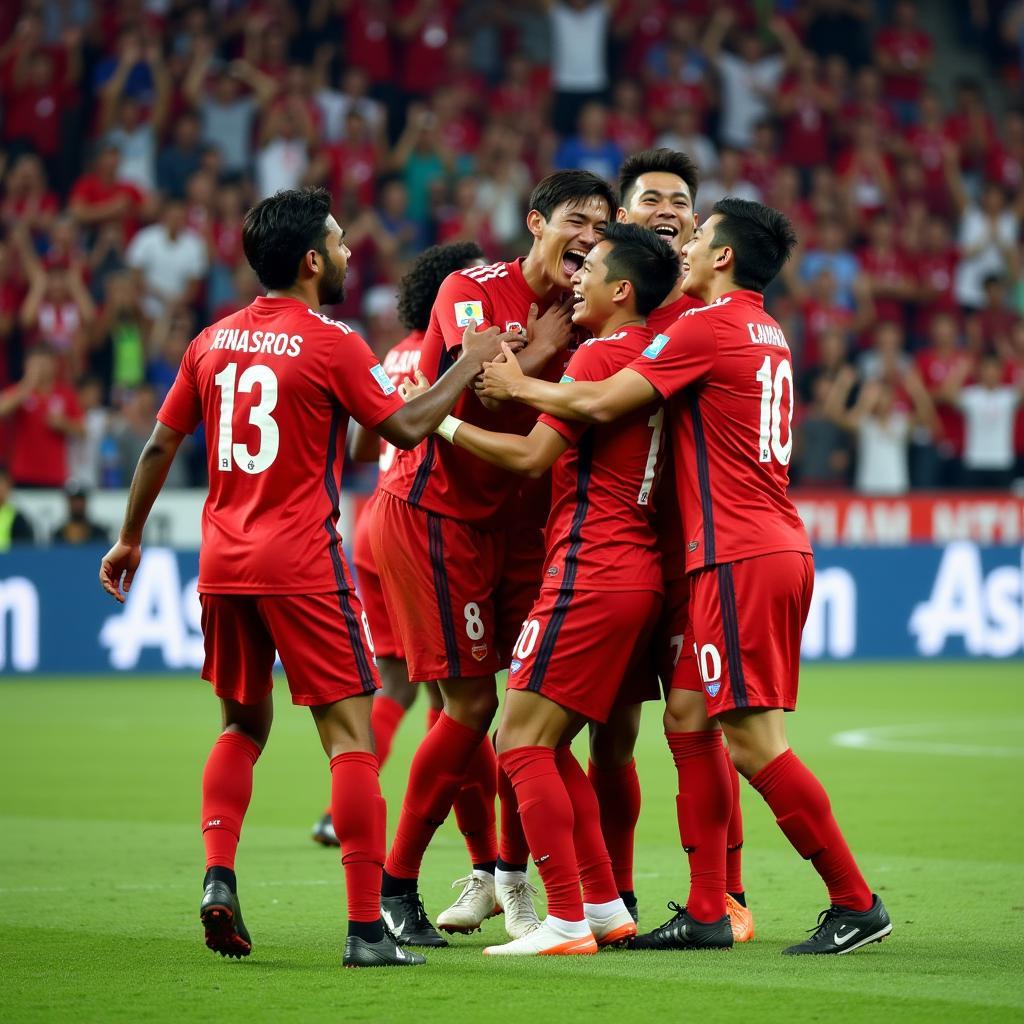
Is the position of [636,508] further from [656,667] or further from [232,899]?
[232,899]

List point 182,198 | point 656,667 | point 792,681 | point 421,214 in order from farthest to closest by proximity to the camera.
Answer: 1. point 421,214
2. point 182,198
3. point 656,667
4. point 792,681

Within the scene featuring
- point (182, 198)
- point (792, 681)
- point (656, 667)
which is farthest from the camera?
point (182, 198)

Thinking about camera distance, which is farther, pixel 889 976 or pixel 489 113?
pixel 489 113

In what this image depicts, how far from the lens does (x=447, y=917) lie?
6543mm

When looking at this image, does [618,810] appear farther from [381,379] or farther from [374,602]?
[374,602]

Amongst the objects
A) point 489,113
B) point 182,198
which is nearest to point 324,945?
point 182,198

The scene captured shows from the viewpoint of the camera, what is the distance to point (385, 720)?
8.84m

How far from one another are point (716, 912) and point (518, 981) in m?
0.92

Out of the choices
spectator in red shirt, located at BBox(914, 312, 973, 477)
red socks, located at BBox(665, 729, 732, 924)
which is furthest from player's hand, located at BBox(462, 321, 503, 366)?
spectator in red shirt, located at BBox(914, 312, 973, 477)

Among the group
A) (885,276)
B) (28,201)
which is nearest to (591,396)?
(28,201)

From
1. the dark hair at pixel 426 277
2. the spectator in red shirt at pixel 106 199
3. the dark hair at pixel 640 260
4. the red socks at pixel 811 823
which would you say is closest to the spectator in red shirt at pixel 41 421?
the spectator in red shirt at pixel 106 199

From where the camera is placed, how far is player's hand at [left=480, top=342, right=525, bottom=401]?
6.18 metres

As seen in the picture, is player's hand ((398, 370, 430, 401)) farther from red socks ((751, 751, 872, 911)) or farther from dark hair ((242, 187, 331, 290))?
red socks ((751, 751, 872, 911))

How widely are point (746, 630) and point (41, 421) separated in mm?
11865
